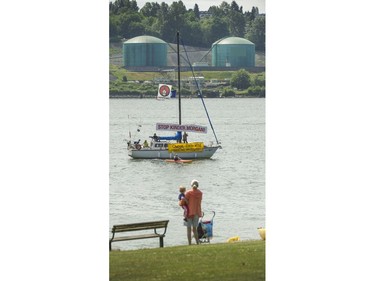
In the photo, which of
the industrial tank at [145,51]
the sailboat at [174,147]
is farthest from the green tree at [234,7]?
the industrial tank at [145,51]

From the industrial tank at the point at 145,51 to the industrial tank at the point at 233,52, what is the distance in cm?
56

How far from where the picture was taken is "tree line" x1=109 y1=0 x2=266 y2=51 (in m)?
16.8

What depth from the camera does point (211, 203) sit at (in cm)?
1692

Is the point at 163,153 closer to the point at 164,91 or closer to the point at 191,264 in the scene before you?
the point at 164,91

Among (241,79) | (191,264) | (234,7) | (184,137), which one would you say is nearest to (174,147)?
(184,137)

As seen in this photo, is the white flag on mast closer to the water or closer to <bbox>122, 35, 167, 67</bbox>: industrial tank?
the water

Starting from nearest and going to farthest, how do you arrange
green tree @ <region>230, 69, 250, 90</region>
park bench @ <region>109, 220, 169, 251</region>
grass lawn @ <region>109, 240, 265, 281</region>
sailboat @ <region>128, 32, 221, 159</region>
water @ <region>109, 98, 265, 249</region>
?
grass lawn @ <region>109, 240, 265, 281</region>
park bench @ <region>109, 220, 169, 251</region>
water @ <region>109, 98, 265, 249</region>
sailboat @ <region>128, 32, 221, 159</region>
green tree @ <region>230, 69, 250, 90</region>

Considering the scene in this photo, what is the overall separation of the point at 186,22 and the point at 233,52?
59cm

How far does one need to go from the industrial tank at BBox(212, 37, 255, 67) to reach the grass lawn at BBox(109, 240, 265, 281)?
2.05m

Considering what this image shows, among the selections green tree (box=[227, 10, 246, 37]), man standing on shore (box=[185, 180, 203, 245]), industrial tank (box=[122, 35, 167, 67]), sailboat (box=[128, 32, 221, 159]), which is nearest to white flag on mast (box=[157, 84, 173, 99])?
sailboat (box=[128, 32, 221, 159])

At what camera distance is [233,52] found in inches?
670
